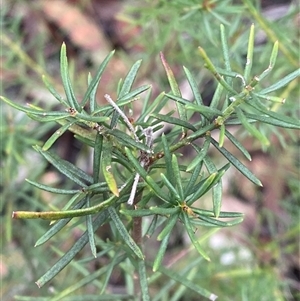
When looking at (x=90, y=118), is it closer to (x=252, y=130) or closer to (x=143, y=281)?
(x=252, y=130)

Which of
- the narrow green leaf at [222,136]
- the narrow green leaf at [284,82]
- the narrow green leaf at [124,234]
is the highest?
the narrow green leaf at [284,82]

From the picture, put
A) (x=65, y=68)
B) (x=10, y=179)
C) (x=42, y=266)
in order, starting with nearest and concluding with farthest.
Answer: (x=65, y=68), (x=10, y=179), (x=42, y=266)

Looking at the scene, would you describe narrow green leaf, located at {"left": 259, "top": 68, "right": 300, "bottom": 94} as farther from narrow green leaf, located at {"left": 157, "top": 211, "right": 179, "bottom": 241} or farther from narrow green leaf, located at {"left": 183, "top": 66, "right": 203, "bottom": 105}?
narrow green leaf, located at {"left": 157, "top": 211, "right": 179, "bottom": 241}

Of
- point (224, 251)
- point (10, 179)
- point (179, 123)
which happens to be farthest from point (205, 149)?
point (224, 251)

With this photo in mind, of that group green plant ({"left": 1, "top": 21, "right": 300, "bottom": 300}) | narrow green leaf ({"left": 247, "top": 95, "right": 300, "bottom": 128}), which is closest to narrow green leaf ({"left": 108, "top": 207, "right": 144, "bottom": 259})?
green plant ({"left": 1, "top": 21, "right": 300, "bottom": 300})

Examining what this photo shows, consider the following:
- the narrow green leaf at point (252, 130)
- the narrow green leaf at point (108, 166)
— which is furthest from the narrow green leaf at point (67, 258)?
the narrow green leaf at point (252, 130)

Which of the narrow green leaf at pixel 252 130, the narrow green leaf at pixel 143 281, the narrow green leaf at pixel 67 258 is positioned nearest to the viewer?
the narrow green leaf at pixel 252 130

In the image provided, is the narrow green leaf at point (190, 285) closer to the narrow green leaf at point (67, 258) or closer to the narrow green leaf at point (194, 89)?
the narrow green leaf at point (67, 258)

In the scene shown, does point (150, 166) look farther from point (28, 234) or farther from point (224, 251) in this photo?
point (224, 251)
